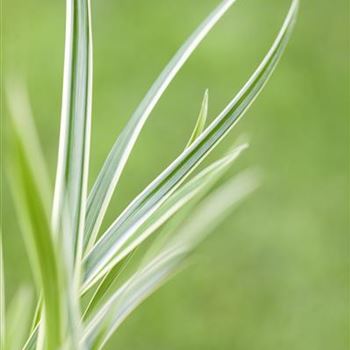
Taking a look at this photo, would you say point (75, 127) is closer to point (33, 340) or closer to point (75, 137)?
point (75, 137)

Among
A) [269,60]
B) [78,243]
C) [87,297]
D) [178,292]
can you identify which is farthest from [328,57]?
[78,243]

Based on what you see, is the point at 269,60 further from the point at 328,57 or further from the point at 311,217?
the point at 328,57

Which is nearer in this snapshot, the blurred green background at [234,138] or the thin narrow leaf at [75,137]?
the thin narrow leaf at [75,137]

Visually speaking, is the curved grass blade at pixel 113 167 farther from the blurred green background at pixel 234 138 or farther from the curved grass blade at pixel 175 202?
the blurred green background at pixel 234 138

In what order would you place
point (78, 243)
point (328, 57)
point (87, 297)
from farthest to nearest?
1. point (328, 57)
2. point (87, 297)
3. point (78, 243)

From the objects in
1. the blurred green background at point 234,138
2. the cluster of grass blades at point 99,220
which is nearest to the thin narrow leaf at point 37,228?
the cluster of grass blades at point 99,220

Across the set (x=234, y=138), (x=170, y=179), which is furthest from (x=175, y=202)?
(x=234, y=138)
